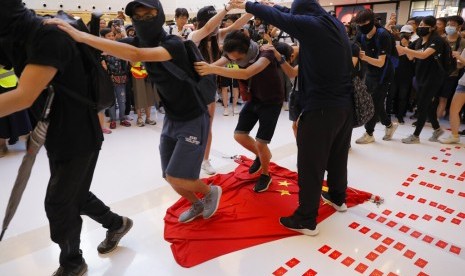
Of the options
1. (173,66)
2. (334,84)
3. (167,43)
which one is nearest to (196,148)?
(173,66)

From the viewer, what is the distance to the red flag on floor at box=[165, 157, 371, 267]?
222 cm

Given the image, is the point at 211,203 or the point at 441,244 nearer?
the point at 441,244

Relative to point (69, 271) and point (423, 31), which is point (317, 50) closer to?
point (69, 271)

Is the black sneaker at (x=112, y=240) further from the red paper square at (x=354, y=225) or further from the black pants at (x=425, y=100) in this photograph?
the black pants at (x=425, y=100)

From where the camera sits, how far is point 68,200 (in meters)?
1.74

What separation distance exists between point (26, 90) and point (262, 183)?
204 centimetres

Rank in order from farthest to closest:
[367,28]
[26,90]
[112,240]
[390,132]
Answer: [390,132], [367,28], [112,240], [26,90]

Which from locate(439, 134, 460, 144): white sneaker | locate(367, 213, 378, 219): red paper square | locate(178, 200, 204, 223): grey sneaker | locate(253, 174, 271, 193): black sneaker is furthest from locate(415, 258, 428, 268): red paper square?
locate(439, 134, 460, 144): white sneaker

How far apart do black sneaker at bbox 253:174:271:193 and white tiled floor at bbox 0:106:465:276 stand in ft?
2.05

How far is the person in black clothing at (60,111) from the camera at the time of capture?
139 cm

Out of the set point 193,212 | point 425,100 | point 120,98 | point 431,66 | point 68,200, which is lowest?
point 193,212

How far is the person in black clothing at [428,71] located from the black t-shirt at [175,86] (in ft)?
9.62

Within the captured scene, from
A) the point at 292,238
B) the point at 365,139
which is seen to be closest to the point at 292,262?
the point at 292,238

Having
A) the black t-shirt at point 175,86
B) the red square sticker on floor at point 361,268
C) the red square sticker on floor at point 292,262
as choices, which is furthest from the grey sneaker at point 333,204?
the black t-shirt at point 175,86
